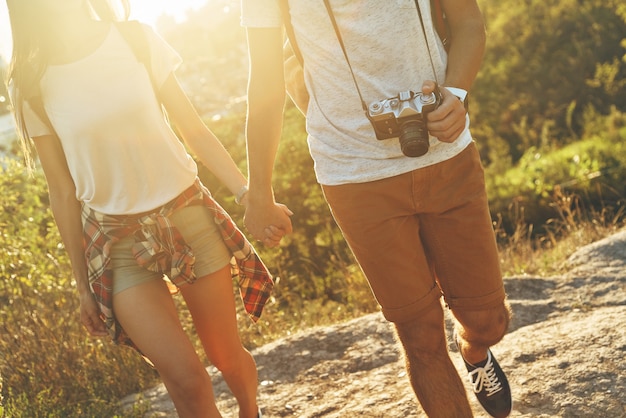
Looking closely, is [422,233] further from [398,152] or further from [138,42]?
[138,42]

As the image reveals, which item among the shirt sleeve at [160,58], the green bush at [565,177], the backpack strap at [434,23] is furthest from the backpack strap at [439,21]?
the green bush at [565,177]

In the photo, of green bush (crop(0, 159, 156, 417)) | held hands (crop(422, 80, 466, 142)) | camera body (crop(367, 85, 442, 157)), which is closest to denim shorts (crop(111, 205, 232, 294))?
camera body (crop(367, 85, 442, 157))

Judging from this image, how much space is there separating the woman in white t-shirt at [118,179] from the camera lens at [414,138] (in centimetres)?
65

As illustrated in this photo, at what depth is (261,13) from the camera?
233 centimetres

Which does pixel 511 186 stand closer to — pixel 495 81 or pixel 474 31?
pixel 495 81

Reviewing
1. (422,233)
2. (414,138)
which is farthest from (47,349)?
(414,138)

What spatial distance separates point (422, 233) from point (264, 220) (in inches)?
22.2

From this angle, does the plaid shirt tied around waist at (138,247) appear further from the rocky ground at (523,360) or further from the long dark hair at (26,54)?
the rocky ground at (523,360)

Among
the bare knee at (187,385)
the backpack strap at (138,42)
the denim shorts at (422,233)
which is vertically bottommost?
the bare knee at (187,385)

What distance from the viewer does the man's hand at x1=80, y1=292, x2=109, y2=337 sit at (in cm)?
271

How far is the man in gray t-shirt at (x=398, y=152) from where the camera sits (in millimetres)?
2238

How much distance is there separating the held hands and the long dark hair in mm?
1476

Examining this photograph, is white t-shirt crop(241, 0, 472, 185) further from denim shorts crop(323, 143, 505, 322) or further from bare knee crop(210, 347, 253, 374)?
bare knee crop(210, 347, 253, 374)

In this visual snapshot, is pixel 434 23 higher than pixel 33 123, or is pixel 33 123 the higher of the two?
pixel 33 123
